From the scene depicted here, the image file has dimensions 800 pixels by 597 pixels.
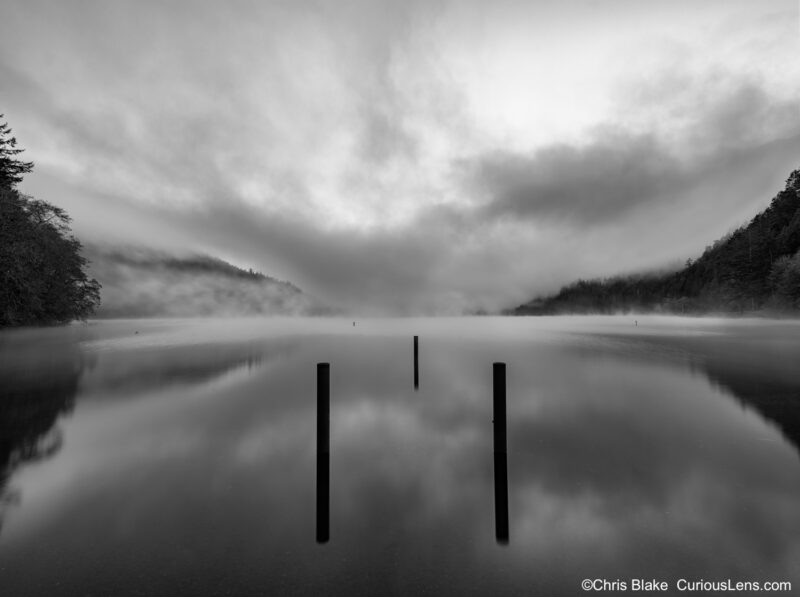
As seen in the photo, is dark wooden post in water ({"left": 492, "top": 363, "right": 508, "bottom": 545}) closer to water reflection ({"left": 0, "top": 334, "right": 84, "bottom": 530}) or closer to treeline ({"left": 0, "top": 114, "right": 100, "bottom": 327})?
water reflection ({"left": 0, "top": 334, "right": 84, "bottom": 530})

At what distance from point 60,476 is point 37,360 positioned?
2730 cm

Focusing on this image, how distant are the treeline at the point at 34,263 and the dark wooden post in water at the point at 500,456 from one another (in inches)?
1543

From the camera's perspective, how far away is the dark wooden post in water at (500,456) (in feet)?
21.1

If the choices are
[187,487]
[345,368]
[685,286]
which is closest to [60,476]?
[187,487]

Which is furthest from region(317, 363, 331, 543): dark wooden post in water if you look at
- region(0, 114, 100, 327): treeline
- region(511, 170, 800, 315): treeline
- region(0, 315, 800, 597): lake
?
region(511, 170, 800, 315): treeline

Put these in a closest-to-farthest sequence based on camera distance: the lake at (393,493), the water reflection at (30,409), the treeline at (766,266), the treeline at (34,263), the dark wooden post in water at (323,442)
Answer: the lake at (393,493)
the dark wooden post in water at (323,442)
the water reflection at (30,409)
the treeline at (34,263)
the treeline at (766,266)

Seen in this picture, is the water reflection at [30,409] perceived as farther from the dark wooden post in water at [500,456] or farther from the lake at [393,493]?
the dark wooden post in water at [500,456]

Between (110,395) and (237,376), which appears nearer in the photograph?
(110,395)

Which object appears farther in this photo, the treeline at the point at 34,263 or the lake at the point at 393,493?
the treeline at the point at 34,263

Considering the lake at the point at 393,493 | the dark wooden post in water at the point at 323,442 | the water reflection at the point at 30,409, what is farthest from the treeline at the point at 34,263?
the dark wooden post in water at the point at 323,442

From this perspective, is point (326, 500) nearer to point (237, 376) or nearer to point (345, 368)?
point (237, 376)

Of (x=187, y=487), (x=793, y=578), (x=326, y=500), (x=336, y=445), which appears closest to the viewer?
(x=793, y=578)

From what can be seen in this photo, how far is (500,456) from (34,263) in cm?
4629

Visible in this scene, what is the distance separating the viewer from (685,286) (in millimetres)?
173750
